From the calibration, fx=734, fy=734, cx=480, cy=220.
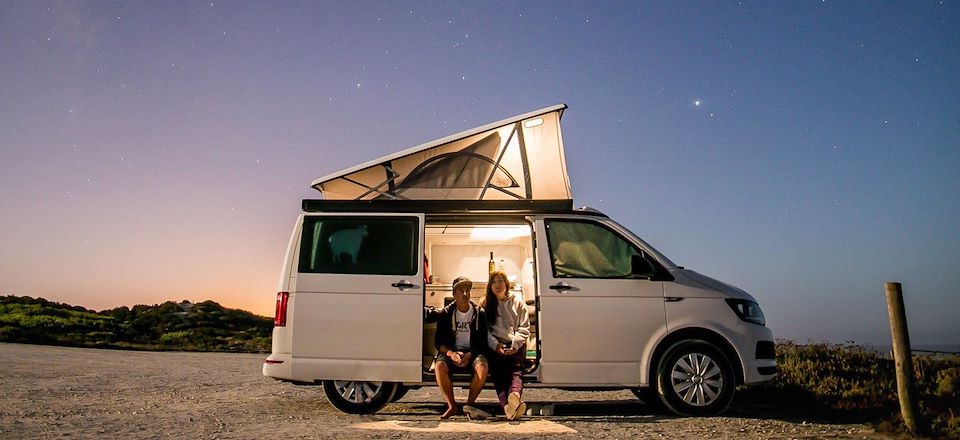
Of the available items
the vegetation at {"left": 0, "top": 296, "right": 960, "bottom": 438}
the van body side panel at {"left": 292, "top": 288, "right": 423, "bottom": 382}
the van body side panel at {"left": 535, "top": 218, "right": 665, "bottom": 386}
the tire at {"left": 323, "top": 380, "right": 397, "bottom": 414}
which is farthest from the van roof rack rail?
the vegetation at {"left": 0, "top": 296, "right": 960, "bottom": 438}

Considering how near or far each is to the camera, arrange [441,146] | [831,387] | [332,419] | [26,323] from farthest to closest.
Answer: [26,323], [831,387], [441,146], [332,419]

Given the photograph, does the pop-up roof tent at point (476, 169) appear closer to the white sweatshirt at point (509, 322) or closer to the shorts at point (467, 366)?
the white sweatshirt at point (509, 322)

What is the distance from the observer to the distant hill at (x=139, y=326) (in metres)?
21.6

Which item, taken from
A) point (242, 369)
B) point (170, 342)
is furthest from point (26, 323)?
point (242, 369)

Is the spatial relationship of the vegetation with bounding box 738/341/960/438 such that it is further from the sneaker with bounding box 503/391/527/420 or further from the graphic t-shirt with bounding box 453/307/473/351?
the graphic t-shirt with bounding box 453/307/473/351

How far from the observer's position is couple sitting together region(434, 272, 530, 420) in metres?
7.47

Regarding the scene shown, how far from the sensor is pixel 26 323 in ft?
75.5

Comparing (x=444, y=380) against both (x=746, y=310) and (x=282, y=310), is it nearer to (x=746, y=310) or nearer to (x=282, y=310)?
(x=282, y=310)

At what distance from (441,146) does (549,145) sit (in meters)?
1.33

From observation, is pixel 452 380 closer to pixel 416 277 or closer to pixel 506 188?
pixel 416 277

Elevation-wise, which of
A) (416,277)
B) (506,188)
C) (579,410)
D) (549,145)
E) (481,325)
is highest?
(549,145)

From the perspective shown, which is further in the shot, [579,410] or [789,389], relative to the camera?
[789,389]

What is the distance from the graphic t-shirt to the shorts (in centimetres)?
22

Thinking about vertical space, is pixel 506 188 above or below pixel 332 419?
above
